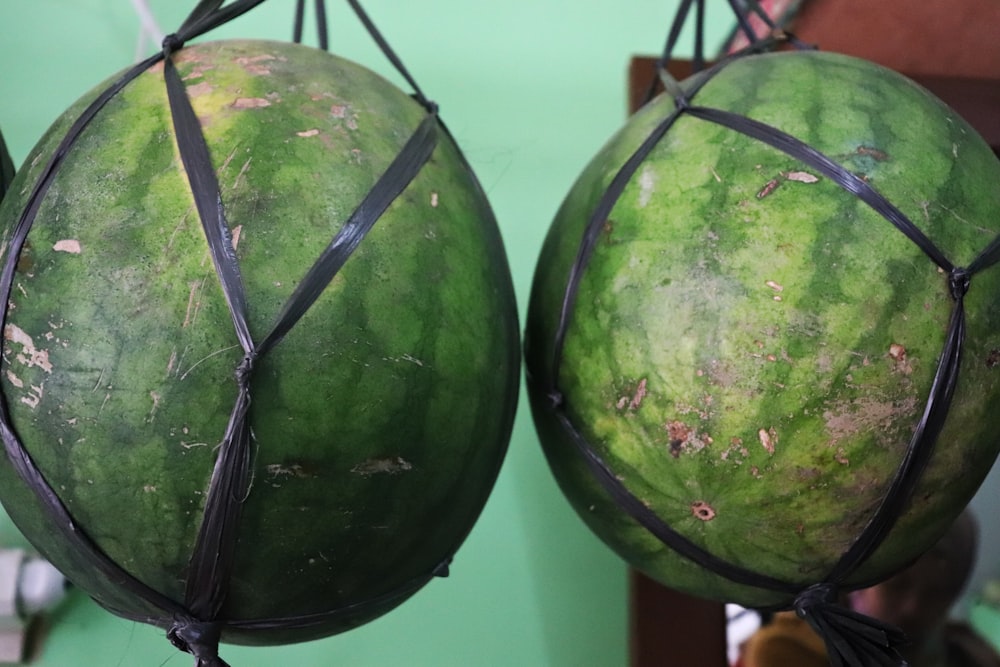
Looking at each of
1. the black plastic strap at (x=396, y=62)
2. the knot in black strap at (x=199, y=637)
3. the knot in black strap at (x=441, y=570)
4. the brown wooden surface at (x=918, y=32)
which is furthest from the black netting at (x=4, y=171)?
the brown wooden surface at (x=918, y=32)

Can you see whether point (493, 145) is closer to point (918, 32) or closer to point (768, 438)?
point (918, 32)

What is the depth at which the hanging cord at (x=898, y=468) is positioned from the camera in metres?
0.80

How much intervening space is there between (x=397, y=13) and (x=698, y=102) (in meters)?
1.21

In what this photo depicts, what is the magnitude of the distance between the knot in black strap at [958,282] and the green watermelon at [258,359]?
0.48 meters

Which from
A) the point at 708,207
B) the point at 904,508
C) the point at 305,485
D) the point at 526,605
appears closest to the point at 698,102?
the point at 708,207

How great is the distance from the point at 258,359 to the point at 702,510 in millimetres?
487

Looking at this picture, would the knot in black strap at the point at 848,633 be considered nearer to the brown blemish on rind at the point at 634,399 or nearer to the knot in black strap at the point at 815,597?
the knot in black strap at the point at 815,597

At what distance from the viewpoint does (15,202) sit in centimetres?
80

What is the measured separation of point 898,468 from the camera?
81cm

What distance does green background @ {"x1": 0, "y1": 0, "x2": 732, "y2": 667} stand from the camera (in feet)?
5.09

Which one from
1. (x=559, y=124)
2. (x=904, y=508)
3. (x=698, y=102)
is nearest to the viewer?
(x=904, y=508)

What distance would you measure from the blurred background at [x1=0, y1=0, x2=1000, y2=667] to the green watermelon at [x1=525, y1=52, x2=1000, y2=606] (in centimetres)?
75

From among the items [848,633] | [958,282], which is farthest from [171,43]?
[848,633]

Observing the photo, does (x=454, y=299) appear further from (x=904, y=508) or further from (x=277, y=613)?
(x=904, y=508)
